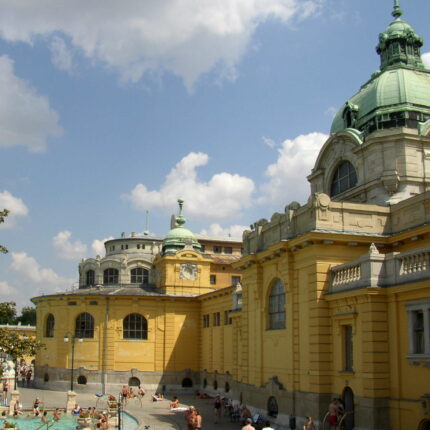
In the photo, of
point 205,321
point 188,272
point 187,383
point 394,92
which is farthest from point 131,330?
point 394,92

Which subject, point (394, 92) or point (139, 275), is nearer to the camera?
point (394, 92)

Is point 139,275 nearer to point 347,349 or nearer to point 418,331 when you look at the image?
point 347,349

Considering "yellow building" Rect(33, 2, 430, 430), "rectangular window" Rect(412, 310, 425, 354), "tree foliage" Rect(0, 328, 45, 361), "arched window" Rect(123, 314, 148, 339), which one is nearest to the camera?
"tree foliage" Rect(0, 328, 45, 361)

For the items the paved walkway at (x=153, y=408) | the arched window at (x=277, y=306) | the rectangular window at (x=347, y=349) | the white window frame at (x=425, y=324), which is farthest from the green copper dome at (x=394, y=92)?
the paved walkway at (x=153, y=408)

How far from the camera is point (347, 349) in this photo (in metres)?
26.7

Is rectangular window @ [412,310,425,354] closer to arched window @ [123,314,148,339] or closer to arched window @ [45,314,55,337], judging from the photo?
arched window @ [123,314,148,339]

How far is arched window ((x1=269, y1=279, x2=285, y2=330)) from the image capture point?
3169 cm

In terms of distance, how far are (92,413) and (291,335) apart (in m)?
15.8

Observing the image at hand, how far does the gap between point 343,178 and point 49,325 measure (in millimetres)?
35672

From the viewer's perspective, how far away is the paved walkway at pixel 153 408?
35438 millimetres

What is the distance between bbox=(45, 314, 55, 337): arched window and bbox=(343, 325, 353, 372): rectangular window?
39.3 m

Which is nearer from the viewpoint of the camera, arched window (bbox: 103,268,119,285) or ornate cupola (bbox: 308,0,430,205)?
ornate cupola (bbox: 308,0,430,205)

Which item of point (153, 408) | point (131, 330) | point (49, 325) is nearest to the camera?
point (153, 408)

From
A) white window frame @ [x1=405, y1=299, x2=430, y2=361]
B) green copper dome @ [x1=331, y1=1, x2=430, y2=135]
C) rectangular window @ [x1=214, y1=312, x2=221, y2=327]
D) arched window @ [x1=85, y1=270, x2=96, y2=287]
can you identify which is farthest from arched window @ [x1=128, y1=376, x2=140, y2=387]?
white window frame @ [x1=405, y1=299, x2=430, y2=361]
